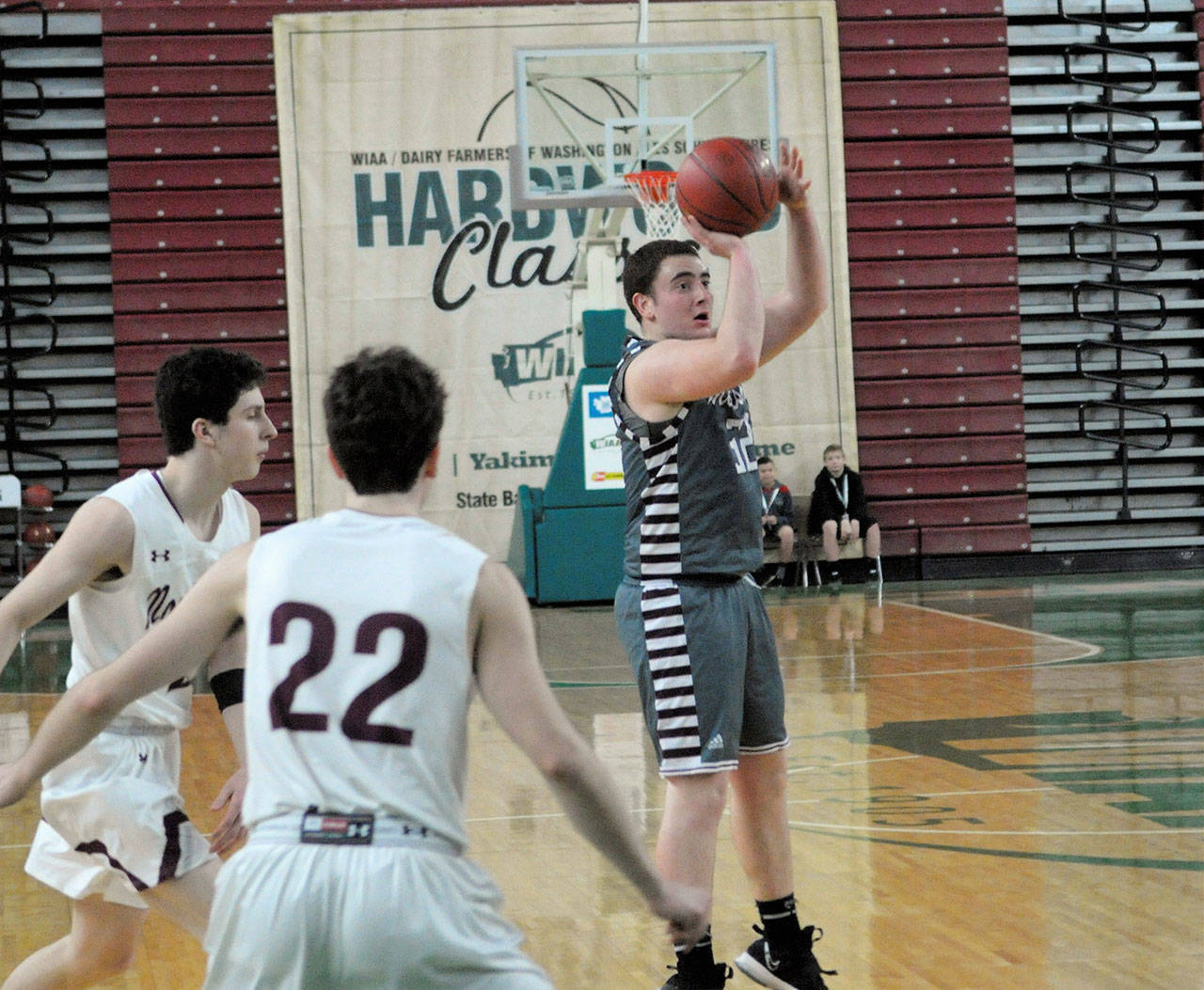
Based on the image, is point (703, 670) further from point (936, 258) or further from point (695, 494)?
point (936, 258)

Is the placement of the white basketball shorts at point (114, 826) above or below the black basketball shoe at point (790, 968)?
above

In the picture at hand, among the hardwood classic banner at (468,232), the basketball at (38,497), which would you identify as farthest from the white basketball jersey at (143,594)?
the hardwood classic banner at (468,232)

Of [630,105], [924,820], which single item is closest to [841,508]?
[630,105]

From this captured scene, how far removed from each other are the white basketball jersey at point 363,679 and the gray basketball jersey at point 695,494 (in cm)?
153

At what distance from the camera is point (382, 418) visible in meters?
1.88

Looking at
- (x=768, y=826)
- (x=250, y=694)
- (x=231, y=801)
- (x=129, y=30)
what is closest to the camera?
(x=250, y=694)

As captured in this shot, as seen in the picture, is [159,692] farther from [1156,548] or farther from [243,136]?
[1156,548]

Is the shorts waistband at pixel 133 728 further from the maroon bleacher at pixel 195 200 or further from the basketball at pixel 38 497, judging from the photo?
the maroon bleacher at pixel 195 200

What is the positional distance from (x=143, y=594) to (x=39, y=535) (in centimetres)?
1094

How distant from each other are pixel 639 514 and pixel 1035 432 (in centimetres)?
1243

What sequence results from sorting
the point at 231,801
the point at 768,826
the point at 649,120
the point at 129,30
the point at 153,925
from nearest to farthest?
the point at 231,801 < the point at 768,826 < the point at 153,925 < the point at 649,120 < the point at 129,30

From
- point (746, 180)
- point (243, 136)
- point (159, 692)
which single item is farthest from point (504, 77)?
point (159, 692)

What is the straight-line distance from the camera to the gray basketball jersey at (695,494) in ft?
11.0

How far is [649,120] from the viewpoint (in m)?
12.4
